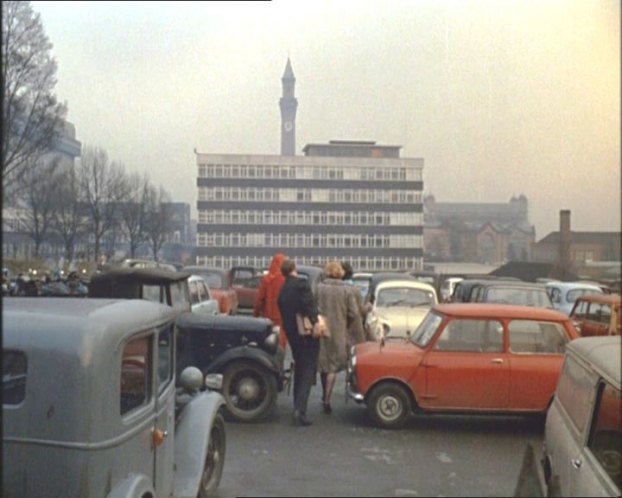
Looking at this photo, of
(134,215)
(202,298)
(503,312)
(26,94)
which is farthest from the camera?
(202,298)

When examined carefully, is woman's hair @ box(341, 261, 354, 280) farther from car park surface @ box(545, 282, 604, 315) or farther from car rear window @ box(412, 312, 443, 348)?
car park surface @ box(545, 282, 604, 315)

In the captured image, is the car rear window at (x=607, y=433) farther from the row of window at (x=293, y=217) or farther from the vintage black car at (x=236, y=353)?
the vintage black car at (x=236, y=353)

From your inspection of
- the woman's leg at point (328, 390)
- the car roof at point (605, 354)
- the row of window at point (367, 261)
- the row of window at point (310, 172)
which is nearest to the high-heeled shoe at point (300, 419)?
the woman's leg at point (328, 390)

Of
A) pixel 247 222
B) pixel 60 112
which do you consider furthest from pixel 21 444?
pixel 60 112

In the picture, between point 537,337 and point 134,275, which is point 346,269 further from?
point 134,275

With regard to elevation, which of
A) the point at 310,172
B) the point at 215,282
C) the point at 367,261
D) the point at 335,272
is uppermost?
the point at 310,172

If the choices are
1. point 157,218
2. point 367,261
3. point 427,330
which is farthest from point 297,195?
point 427,330

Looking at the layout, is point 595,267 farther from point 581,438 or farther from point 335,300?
point 335,300
